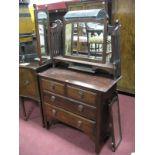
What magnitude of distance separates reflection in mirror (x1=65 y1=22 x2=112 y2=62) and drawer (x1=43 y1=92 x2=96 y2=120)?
0.52m

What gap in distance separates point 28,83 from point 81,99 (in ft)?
2.88

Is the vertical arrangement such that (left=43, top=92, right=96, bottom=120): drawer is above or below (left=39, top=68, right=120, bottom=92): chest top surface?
below

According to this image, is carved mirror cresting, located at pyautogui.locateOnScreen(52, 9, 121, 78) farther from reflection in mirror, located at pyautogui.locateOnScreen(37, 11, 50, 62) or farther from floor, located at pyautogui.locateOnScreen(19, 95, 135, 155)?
floor, located at pyautogui.locateOnScreen(19, 95, 135, 155)

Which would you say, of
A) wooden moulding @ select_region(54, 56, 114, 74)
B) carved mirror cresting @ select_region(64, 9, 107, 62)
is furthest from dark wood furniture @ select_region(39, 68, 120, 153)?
carved mirror cresting @ select_region(64, 9, 107, 62)

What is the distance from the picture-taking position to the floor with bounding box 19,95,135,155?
2.03 m

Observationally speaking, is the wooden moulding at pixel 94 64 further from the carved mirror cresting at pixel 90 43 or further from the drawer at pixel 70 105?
the drawer at pixel 70 105

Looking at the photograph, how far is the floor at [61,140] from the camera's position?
2.03m

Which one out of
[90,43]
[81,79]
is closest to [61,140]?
[81,79]

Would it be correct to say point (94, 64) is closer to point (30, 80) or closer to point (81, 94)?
point (81, 94)

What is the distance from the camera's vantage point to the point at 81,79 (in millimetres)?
1970

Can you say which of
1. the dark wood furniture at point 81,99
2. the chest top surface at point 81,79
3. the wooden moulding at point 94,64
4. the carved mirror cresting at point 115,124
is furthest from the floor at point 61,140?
the wooden moulding at point 94,64

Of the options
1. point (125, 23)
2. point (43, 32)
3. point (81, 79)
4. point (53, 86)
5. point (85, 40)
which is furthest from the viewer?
point (125, 23)
